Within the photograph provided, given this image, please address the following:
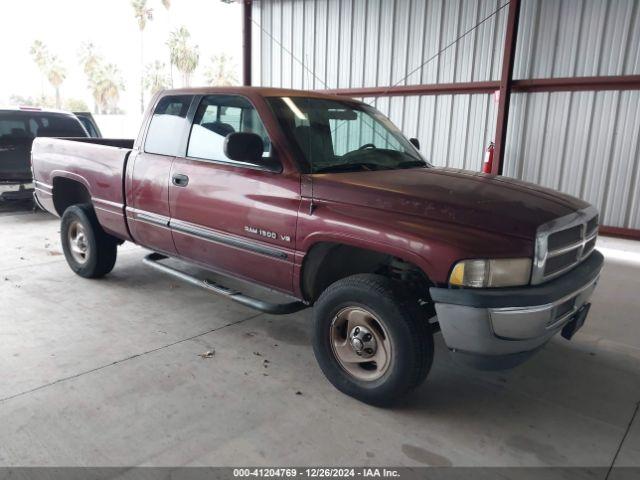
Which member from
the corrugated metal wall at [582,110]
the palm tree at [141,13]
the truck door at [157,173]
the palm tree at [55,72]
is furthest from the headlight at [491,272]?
the palm tree at [55,72]

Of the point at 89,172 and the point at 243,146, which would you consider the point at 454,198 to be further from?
the point at 89,172

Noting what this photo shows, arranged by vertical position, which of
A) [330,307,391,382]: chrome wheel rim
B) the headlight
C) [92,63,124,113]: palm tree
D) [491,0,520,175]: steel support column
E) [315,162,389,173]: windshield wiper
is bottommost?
[330,307,391,382]: chrome wheel rim

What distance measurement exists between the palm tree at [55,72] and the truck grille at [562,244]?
66781mm

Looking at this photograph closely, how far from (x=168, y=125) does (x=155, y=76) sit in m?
55.0

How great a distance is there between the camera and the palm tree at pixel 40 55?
57.8m

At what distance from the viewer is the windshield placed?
3.48 metres

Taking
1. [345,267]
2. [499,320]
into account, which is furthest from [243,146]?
[499,320]

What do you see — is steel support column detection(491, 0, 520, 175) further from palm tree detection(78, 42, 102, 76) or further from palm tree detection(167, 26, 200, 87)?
palm tree detection(78, 42, 102, 76)

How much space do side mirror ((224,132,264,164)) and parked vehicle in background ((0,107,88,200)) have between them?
670 centimetres

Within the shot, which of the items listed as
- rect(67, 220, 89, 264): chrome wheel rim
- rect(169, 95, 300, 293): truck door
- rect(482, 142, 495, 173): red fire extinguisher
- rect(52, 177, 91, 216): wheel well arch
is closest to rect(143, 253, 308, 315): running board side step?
rect(169, 95, 300, 293): truck door

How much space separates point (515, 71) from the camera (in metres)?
9.01

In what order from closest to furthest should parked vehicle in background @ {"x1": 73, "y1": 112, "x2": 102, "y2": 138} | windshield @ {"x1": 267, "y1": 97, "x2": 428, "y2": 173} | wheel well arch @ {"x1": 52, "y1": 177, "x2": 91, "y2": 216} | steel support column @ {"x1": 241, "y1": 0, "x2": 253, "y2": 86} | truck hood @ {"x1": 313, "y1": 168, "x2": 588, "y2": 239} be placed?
truck hood @ {"x1": 313, "y1": 168, "x2": 588, "y2": 239}
windshield @ {"x1": 267, "y1": 97, "x2": 428, "y2": 173}
wheel well arch @ {"x1": 52, "y1": 177, "x2": 91, "y2": 216}
parked vehicle in background @ {"x1": 73, "y1": 112, "x2": 102, "y2": 138}
steel support column @ {"x1": 241, "y1": 0, "x2": 253, "y2": 86}

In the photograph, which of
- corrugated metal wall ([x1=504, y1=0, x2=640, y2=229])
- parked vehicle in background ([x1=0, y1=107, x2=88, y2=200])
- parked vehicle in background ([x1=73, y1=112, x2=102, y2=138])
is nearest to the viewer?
corrugated metal wall ([x1=504, y1=0, x2=640, y2=229])

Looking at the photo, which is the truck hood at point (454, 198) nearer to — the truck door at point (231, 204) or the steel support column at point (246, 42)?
the truck door at point (231, 204)
